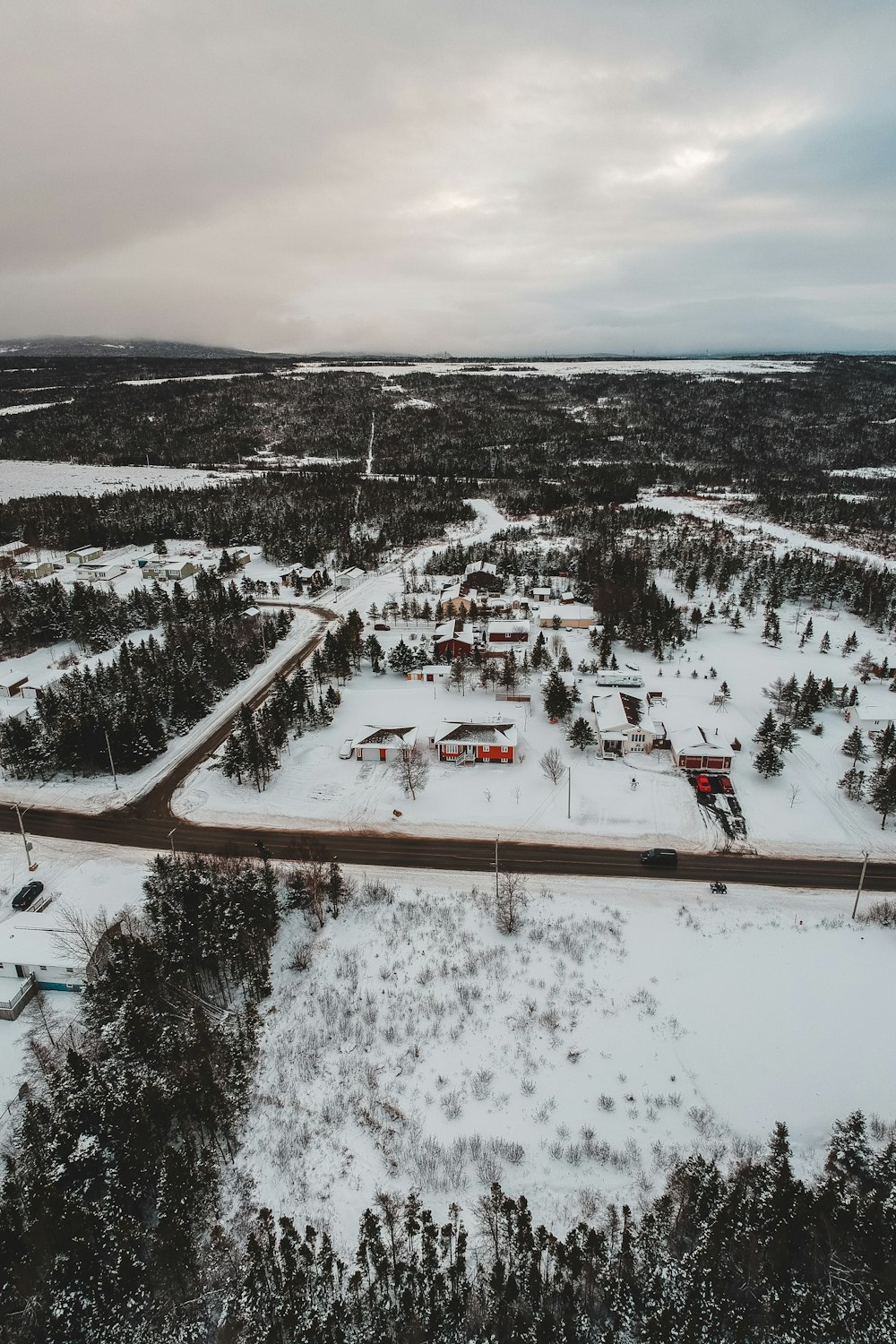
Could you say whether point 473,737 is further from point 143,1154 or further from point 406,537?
point 406,537

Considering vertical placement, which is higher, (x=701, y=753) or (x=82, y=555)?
(x=82, y=555)

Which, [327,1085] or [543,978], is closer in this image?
[327,1085]

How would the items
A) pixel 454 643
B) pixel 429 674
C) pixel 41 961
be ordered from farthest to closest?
pixel 454 643
pixel 429 674
pixel 41 961

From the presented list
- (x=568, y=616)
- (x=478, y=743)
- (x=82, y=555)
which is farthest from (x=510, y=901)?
(x=82, y=555)

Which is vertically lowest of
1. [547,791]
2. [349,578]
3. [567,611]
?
[547,791]

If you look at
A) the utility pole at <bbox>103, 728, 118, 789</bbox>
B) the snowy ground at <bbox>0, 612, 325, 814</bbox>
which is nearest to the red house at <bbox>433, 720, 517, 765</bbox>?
the snowy ground at <bbox>0, 612, 325, 814</bbox>

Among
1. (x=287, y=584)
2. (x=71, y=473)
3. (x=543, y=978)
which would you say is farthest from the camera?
(x=71, y=473)

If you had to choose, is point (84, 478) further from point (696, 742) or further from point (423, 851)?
point (696, 742)

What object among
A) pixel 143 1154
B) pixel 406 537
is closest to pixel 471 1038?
pixel 143 1154
